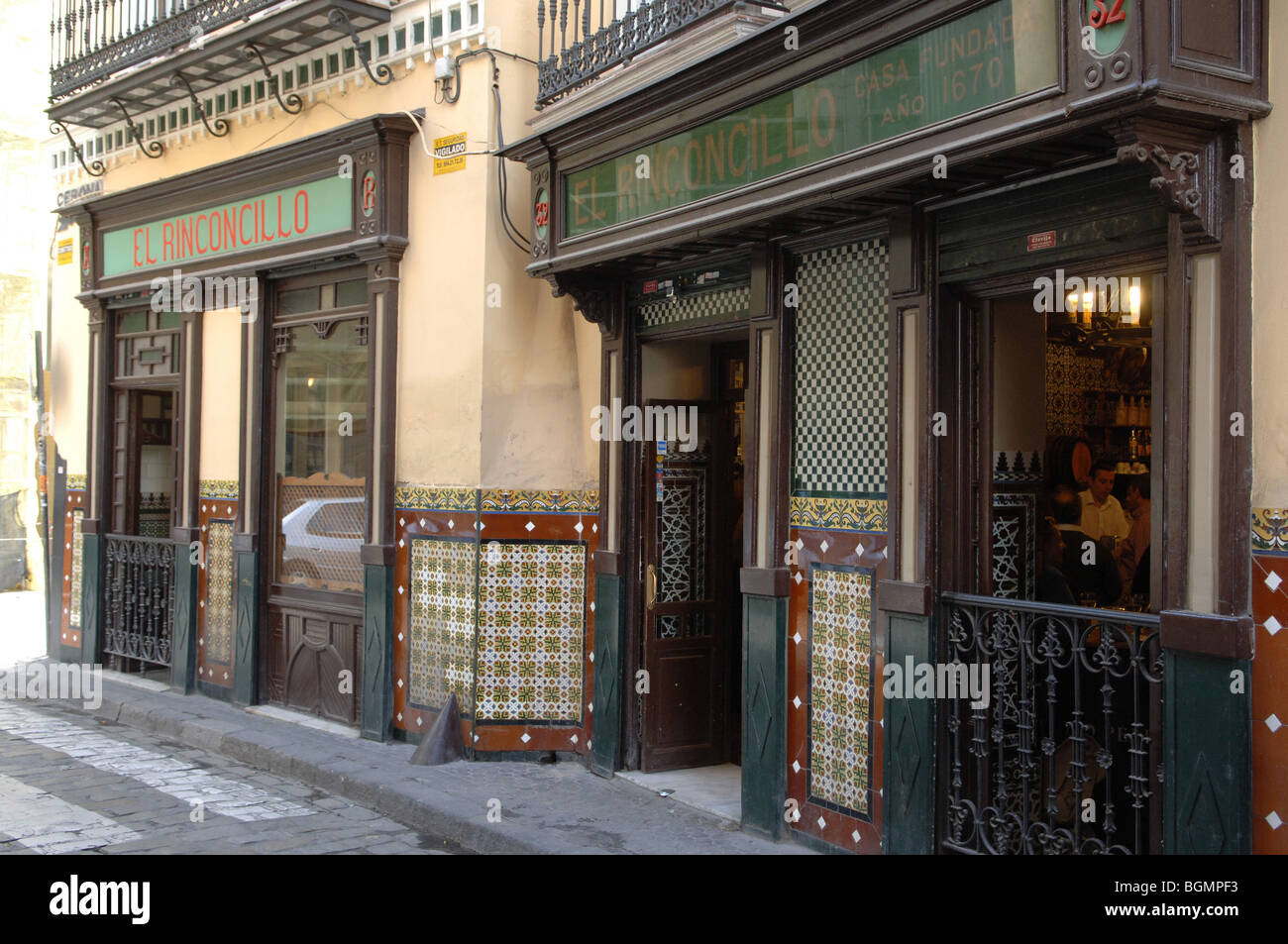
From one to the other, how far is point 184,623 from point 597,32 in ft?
21.1

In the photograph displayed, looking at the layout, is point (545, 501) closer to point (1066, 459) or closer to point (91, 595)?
point (1066, 459)

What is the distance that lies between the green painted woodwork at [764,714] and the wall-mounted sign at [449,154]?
3.88 meters

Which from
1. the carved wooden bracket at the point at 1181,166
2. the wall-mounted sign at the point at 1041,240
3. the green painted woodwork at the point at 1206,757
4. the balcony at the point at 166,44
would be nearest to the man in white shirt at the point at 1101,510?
the wall-mounted sign at the point at 1041,240

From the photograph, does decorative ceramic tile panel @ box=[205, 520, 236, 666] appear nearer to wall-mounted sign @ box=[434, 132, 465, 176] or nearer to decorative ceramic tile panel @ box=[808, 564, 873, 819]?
wall-mounted sign @ box=[434, 132, 465, 176]

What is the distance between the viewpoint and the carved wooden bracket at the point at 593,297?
793 centimetres

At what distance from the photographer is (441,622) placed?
8.56 metres

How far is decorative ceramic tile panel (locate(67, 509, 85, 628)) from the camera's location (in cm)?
1247

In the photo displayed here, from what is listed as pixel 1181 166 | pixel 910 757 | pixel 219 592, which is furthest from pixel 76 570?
pixel 1181 166

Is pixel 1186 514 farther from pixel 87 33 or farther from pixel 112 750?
pixel 87 33

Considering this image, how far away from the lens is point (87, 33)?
38.2 feet

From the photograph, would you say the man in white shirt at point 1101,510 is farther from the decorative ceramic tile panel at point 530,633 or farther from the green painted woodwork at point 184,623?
the green painted woodwork at point 184,623

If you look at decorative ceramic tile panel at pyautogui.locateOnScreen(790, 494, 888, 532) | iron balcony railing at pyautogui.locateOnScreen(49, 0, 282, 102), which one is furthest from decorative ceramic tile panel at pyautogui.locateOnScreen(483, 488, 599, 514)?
iron balcony railing at pyautogui.locateOnScreen(49, 0, 282, 102)

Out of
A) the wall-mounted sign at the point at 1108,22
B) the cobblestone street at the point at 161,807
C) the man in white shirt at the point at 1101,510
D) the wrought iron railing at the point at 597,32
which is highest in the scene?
the wrought iron railing at the point at 597,32
